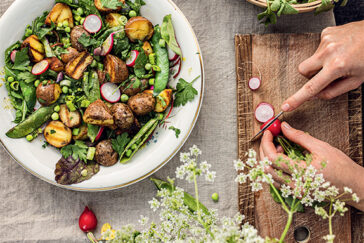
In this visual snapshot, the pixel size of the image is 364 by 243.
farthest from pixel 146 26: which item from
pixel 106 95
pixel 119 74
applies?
pixel 106 95

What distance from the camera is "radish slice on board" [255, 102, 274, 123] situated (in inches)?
90.0

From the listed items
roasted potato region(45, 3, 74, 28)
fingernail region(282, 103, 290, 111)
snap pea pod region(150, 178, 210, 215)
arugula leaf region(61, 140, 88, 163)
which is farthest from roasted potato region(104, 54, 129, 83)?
fingernail region(282, 103, 290, 111)

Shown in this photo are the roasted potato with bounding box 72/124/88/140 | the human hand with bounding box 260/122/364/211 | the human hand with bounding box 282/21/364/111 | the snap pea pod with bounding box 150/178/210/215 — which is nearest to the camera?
the human hand with bounding box 282/21/364/111

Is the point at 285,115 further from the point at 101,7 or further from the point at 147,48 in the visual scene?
the point at 101,7

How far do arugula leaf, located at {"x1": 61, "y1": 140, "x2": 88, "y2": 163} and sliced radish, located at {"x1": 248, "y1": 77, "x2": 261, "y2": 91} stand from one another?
3.88 feet

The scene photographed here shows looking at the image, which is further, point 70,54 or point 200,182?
point 200,182

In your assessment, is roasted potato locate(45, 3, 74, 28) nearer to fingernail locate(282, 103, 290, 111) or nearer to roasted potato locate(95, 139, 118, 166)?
roasted potato locate(95, 139, 118, 166)

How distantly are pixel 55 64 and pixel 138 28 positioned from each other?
0.58m

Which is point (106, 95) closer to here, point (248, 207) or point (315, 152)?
point (248, 207)

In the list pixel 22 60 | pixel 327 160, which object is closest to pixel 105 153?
pixel 22 60

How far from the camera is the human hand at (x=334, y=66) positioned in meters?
1.99

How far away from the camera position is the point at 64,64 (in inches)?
86.9

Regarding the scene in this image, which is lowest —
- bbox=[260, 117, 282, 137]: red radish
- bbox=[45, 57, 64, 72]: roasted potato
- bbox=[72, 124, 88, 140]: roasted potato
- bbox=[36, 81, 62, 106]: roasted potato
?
bbox=[260, 117, 282, 137]: red radish

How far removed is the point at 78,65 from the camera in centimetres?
213
